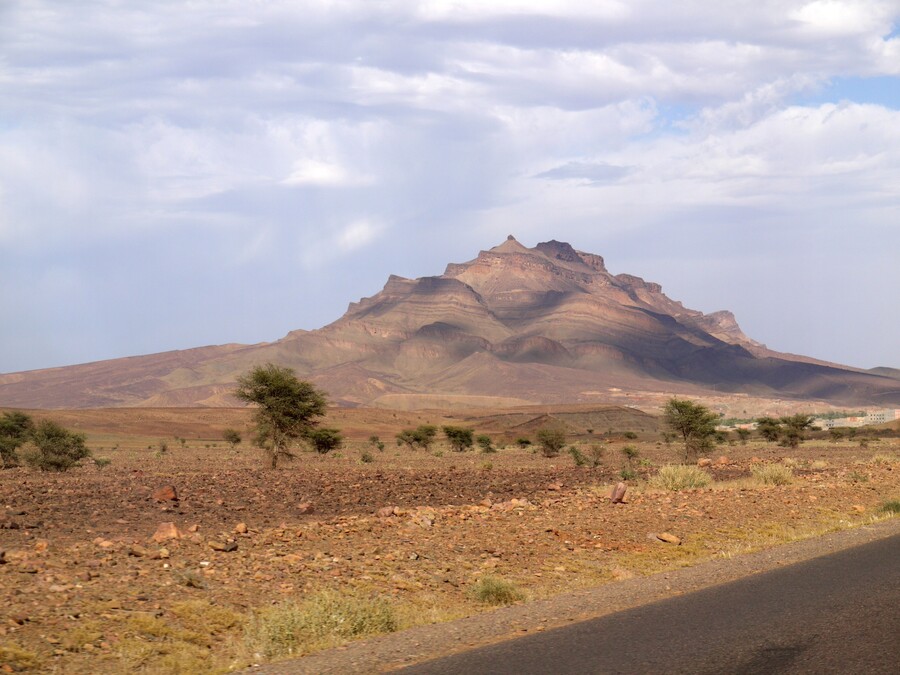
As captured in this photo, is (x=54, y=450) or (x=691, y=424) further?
(x=691, y=424)

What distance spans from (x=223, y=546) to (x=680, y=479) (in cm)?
1691

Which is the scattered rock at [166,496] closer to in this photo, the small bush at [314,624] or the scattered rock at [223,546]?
the scattered rock at [223,546]

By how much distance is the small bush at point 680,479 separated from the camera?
27547 millimetres

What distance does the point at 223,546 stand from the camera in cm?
1459

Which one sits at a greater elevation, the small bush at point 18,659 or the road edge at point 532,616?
the small bush at point 18,659

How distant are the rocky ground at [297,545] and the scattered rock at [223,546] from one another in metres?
0.03

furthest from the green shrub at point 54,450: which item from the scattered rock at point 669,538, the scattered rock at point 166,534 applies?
the scattered rock at point 669,538

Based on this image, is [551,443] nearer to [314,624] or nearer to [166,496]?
[166,496]

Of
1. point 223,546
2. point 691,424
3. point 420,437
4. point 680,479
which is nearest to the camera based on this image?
point 223,546

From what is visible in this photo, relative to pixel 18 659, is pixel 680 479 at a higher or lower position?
lower

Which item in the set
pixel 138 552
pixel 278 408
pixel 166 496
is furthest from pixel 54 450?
pixel 138 552

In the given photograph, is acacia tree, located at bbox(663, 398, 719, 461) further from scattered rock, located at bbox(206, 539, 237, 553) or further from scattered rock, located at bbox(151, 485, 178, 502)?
scattered rock, located at bbox(206, 539, 237, 553)

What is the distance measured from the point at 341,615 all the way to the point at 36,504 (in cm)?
1379

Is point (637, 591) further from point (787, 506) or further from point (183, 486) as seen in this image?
point (183, 486)
